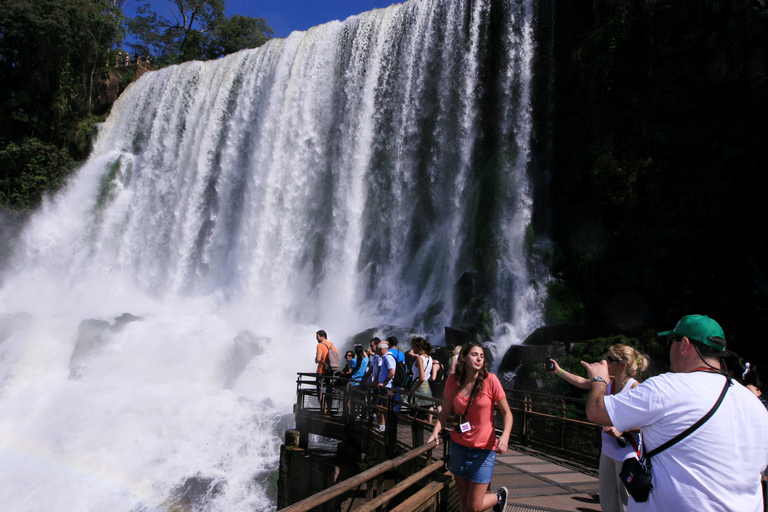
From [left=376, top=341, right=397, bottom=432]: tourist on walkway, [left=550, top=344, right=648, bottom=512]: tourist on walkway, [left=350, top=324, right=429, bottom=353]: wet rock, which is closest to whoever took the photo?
[left=550, top=344, right=648, bottom=512]: tourist on walkway

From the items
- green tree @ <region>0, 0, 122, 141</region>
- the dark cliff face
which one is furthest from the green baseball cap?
green tree @ <region>0, 0, 122, 141</region>

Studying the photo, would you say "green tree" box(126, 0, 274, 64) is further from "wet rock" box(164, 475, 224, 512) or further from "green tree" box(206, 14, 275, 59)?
"wet rock" box(164, 475, 224, 512)

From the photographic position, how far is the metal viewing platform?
3893mm

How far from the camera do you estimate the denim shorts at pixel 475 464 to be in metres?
3.70

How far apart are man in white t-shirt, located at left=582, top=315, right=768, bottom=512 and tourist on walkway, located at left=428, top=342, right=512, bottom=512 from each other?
1.54 m

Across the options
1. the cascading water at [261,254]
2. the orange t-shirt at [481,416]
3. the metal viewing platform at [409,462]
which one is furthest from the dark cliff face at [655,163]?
the orange t-shirt at [481,416]

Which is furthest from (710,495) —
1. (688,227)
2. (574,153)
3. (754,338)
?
(574,153)

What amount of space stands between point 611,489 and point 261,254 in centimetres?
1935

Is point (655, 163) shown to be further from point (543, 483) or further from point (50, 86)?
point (50, 86)

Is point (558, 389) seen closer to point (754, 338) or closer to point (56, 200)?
point (754, 338)

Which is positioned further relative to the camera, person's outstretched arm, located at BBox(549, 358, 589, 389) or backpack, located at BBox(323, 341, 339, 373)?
backpack, located at BBox(323, 341, 339, 373)

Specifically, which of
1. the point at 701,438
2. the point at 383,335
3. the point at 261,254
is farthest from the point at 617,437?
the point at 261,254

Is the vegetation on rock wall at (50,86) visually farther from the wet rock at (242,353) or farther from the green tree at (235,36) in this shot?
the wet rock at (242,353)

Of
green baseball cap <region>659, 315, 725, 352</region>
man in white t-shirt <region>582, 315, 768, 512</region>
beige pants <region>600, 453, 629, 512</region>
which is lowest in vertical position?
beige pants <region>600, 453, 629, 512</region>
